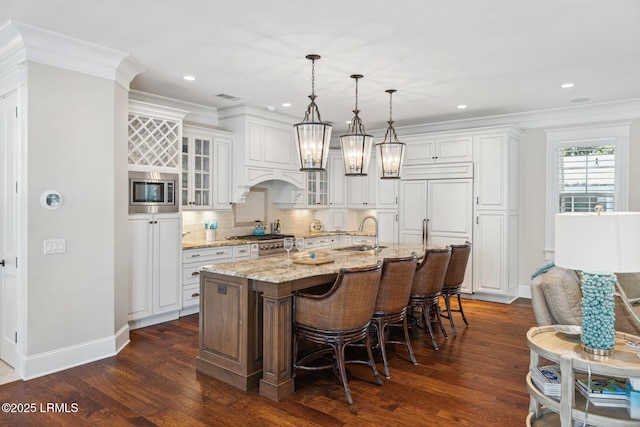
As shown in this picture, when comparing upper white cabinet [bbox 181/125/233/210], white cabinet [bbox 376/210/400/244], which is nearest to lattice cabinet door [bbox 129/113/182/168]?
upper white cabinet [bbox 181/125/233/210]

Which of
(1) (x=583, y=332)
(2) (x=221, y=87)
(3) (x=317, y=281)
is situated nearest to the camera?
(1) (x=583, y=332)

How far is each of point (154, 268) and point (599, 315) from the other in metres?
4.30

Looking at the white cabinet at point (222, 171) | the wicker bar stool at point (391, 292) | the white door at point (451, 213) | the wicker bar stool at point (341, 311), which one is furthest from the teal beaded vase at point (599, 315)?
the white cabinet at point (222, 171)

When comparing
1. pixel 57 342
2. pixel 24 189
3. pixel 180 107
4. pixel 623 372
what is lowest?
pixel 57 342

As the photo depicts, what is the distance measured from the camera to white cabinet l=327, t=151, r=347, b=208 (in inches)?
310

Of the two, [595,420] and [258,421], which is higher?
[595,420]

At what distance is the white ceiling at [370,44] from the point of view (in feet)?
9.80

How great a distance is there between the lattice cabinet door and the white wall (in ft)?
2.05

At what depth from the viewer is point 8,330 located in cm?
369

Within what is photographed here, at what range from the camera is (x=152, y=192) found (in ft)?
15.8

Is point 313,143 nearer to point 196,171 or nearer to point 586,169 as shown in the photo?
point 196,171

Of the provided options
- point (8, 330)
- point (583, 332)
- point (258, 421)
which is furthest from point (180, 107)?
point (583, 332)

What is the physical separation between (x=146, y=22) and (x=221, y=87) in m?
1.80

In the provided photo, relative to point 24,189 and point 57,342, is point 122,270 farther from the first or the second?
point 24,189
